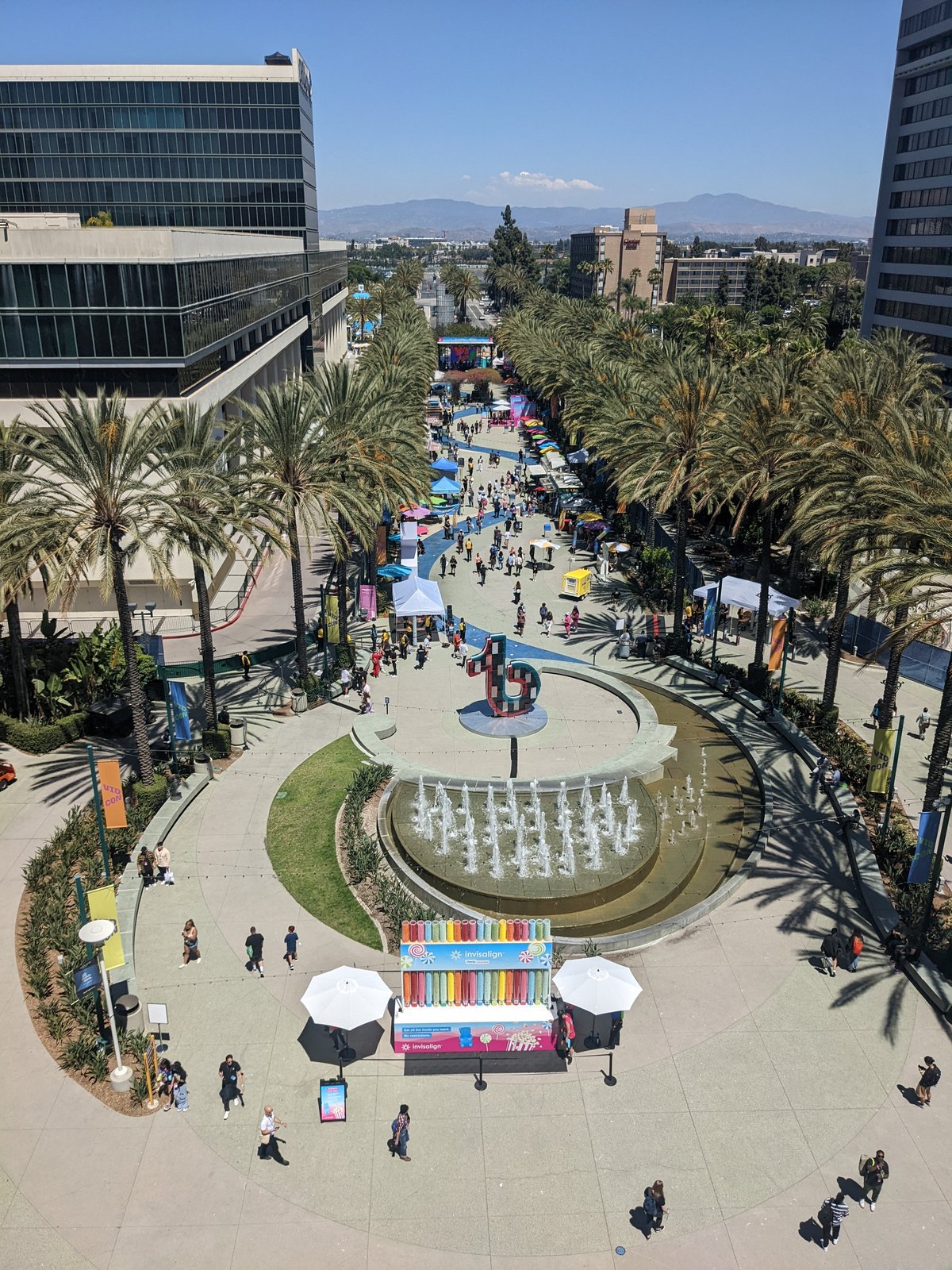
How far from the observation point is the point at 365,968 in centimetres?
2106

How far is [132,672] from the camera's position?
87.9 ft

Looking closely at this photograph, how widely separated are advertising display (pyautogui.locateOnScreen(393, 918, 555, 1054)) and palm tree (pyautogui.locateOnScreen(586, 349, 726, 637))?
22.2 m

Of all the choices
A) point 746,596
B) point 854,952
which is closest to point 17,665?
point 854,952

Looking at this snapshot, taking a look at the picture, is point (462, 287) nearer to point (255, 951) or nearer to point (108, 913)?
point (255, 951)

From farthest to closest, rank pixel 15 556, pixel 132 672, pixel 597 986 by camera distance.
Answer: pixel 132 672 < pixel 15 556 < pixel 597 986

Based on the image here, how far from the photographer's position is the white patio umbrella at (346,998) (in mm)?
17828

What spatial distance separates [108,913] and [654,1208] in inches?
465

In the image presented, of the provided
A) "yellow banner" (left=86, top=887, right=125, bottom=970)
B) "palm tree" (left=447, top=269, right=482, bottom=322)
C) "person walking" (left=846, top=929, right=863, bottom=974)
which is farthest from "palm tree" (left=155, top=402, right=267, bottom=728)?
"palm tree" (left=447, top=269, right=482, bottom=322)

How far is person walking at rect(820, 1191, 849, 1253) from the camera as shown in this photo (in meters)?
14.7

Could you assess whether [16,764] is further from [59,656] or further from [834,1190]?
[834,1190]

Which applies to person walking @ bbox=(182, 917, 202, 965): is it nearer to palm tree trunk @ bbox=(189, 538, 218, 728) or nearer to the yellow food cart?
palm tree trunk @ bbox=(189, 538, 218, 728)

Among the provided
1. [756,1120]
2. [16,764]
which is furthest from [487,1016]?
[16,764]

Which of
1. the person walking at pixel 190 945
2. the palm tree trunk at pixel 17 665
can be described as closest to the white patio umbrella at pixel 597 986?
the person walking at pixel 190 945

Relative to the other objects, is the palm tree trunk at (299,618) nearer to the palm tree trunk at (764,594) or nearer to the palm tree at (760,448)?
the palm tree at (760,448)
